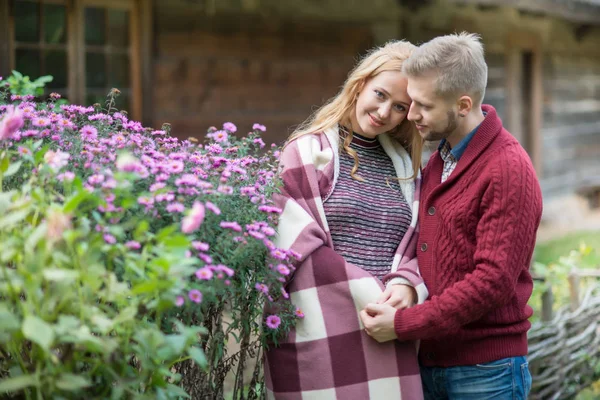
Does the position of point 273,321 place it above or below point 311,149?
below

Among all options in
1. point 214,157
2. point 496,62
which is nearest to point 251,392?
point 214,157

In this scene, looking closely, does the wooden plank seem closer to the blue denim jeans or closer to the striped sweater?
the striped sweater

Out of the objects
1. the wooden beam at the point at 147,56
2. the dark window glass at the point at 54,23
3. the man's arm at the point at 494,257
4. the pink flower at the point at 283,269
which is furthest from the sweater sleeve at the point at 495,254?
the wooden beam at the point at 147,56

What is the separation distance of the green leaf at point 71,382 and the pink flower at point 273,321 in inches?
28.5

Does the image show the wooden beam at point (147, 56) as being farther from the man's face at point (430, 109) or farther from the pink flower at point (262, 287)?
the pink flower at point (262, 287)

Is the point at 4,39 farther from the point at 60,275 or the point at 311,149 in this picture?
the point at 60,275

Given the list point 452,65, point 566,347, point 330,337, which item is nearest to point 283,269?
point 330,337

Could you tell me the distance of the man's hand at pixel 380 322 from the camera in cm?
211

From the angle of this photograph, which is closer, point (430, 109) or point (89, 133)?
point (89, 133)

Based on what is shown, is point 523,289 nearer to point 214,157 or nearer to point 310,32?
point 214,157

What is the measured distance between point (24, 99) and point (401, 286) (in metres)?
1.24

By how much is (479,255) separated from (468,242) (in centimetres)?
→ 9

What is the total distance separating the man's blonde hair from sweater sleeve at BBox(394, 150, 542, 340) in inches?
9.3

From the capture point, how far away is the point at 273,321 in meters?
2.08
